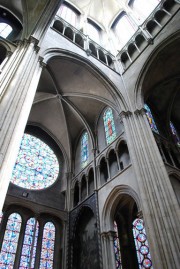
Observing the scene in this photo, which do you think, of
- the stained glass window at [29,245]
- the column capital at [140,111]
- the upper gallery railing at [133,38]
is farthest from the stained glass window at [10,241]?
the upper gallery railing at [133,38]

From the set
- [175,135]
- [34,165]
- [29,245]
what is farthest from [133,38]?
[29,245]

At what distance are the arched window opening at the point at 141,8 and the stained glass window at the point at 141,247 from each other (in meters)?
13.1

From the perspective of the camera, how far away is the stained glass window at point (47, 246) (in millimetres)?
9258

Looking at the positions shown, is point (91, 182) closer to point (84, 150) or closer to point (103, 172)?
point (103, 172)

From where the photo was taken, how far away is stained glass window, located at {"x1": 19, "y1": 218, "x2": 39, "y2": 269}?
8.70 m

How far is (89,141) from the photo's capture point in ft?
43.7

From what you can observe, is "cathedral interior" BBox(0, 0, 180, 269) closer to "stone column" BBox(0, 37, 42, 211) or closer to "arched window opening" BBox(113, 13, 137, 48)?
"stone column" BBox(0, 37, 42, 211)

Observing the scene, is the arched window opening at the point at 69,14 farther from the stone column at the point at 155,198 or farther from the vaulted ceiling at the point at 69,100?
the stone column at the point at 155,198

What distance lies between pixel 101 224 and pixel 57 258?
110 inches

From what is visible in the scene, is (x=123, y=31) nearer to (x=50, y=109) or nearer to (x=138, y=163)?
(x=50, y=109)

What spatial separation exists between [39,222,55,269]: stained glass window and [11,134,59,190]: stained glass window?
2.20m

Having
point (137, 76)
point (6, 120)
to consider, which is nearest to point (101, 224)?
point (6, 120)

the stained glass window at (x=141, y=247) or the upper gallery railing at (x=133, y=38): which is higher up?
the upper gallery railing at (x=133, y=38)

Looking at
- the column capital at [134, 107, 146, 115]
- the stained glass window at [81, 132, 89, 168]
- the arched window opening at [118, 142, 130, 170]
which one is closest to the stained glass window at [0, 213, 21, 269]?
the stained glass window at [81, 132, 89, 168]
